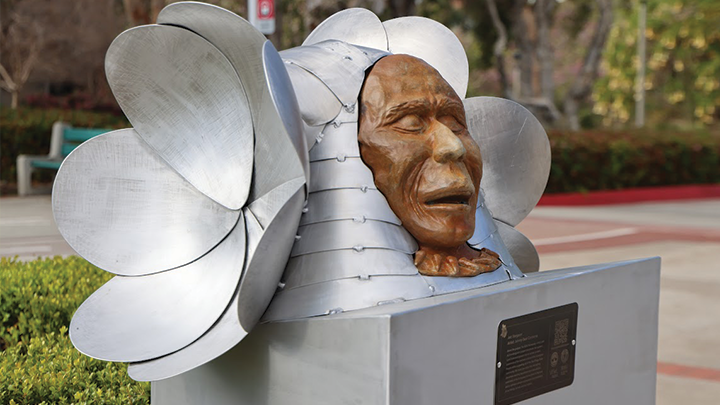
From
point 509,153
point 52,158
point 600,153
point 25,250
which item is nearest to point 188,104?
point 509,153

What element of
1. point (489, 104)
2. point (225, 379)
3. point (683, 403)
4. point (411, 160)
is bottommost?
point (683, 403)

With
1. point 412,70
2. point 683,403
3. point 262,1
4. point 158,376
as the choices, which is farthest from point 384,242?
point 262,1

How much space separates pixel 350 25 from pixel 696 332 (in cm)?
357

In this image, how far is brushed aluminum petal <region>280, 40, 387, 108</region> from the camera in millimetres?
2303

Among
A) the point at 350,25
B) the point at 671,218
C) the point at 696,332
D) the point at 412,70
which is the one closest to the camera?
the point at 412,70

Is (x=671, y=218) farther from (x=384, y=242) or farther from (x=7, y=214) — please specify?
(x=384, y=242)

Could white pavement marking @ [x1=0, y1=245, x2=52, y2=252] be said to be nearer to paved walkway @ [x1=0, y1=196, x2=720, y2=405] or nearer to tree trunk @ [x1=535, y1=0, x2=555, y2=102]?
paved walkway @ [x1=0, y1=196, x2=720, y2=405]

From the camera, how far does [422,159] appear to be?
7.34 ft

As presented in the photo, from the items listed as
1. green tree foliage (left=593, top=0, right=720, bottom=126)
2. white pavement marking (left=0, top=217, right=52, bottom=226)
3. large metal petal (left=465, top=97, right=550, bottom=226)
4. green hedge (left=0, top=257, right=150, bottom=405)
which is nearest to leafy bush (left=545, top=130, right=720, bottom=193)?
green tree foliage (left=593, top=0, right=720, bottom=126)

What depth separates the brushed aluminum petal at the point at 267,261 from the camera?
6.23ft

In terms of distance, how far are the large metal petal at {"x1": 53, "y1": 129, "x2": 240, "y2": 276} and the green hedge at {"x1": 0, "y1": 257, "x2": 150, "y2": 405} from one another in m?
0.55

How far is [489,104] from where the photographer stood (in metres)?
2.81

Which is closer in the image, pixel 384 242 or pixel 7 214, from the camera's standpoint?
pixel 384 242

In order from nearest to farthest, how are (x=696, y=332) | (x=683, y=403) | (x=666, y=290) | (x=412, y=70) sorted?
1. (x=412, y=70)
2. (x=683, y=403)
3. (x=696, y=332)
4. (x=666, y=290)
